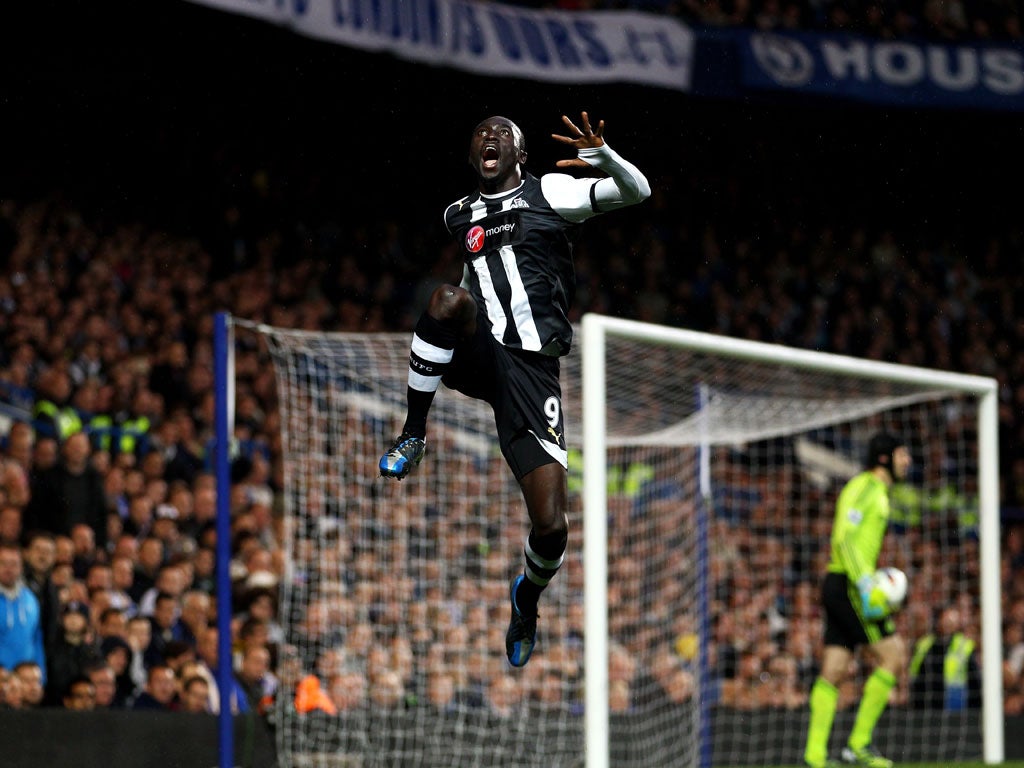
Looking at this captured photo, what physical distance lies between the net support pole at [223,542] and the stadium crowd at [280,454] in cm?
14

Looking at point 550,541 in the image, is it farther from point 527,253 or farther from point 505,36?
point 505,36

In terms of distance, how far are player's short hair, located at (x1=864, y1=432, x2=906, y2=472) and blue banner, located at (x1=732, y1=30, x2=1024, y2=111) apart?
7.42m

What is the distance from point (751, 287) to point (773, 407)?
7.43m

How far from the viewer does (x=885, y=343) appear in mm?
18656

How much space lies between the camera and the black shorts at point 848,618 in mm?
9570

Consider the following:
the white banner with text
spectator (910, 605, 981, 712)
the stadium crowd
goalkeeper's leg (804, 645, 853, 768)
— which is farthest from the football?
the white banner with text

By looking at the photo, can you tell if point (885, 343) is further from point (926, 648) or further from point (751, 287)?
point (926, 648)

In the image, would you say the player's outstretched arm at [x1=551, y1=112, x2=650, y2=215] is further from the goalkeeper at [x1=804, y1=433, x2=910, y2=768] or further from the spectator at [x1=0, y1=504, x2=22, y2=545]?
the spectator at [x1=0, y1=504, x2=22, y2=545]

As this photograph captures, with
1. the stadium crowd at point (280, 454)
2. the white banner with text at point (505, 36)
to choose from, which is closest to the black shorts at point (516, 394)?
the stadium crowd at point (280, 454)

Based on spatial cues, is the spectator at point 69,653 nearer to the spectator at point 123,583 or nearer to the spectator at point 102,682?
the spectator at point 102,682

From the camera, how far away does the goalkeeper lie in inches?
374

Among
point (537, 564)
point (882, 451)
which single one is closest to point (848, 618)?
point (882, 451)

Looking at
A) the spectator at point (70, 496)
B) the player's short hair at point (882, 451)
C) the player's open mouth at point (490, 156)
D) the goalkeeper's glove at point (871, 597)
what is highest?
the player's open mouth at point (490, 156)

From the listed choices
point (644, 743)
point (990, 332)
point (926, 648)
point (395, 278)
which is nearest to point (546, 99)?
point (395, 278)
